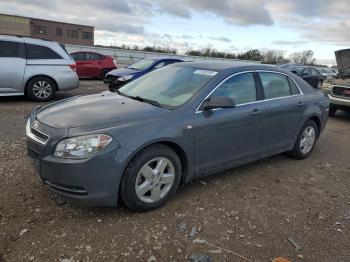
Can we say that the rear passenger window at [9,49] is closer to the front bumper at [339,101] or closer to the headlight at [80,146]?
the headlight at [80,146]

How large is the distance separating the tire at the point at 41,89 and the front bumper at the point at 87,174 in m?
6.71

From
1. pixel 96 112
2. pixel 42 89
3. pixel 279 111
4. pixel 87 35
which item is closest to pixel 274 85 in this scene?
pixel 279 111

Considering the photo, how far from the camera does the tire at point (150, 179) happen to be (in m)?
3.49

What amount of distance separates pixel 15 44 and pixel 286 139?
741 cm

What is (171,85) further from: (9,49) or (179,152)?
(9,49)

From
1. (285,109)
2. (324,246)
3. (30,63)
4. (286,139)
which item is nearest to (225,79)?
(285,109)

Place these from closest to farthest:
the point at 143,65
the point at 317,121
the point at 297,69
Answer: the point at 317,121 < the point at 143,65 < the point at 297,69

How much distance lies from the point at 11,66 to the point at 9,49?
47cm

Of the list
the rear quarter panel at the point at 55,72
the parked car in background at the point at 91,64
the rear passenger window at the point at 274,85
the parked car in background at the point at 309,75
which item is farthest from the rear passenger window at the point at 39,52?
the parked car in background at the point at 309,75

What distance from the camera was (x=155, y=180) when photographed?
12.2 ft

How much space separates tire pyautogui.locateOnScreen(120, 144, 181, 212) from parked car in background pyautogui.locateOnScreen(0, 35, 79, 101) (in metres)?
6.93

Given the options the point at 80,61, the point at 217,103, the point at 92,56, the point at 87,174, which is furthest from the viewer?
the point at 92,56

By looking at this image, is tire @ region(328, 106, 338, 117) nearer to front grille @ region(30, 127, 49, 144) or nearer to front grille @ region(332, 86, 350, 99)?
front grille @ region(332, 86, 350, 99)

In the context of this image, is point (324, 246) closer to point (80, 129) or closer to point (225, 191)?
point (225, 191)
